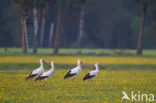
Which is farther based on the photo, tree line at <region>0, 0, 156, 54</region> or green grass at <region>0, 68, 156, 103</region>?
tree line at <region>0, 0, 156, 54</region>

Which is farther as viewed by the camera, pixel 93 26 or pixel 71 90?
pixel 93 26

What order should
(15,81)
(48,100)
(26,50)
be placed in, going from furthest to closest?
(26,50), (15,81), (48,100)

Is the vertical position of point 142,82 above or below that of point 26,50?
above

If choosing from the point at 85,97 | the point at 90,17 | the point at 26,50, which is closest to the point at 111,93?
the point at 85,97

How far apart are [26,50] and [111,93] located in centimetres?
3941

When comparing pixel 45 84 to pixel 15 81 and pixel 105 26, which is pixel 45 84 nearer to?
pixel 15 81

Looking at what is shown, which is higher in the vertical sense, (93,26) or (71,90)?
(71,90)

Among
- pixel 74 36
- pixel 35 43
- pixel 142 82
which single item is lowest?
pixel 74 36

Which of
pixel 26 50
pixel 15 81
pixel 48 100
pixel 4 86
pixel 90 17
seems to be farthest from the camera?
pixel 90 17

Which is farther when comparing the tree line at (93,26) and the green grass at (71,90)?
the tree line at (93,26)

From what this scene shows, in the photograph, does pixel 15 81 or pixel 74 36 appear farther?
pixel 74 36

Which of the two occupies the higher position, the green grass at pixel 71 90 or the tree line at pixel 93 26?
the green grass at pixel 71 90

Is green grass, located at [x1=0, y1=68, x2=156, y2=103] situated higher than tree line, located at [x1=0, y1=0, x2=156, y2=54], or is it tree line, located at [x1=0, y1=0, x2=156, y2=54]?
green grass, located at [x1=0, y1=68, x2=156, y2=103]

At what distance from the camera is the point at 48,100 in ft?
57.0
